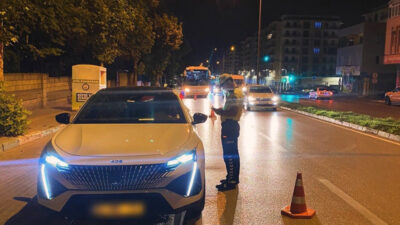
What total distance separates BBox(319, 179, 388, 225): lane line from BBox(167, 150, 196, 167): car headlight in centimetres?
249

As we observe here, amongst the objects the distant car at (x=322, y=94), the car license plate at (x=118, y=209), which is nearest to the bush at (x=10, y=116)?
the car license plate at (x=118, y=209)

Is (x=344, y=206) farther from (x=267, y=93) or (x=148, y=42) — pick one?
(x=148, y=42)

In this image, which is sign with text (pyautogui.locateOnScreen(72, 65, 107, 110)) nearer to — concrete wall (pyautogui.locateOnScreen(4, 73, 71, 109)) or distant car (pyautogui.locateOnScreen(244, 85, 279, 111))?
concrete wall (pyautogui.locateOnScreen(4, 73, 71, 109))

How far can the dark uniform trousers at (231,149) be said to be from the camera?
6480mm

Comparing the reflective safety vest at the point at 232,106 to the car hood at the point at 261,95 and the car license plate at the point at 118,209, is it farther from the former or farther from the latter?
the car hood at the point at 261,95

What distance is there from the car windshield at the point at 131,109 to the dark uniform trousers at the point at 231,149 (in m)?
1.01

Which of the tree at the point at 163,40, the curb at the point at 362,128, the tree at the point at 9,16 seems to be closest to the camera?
the tree at the point at 9,16

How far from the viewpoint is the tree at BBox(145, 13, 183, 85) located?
131ft

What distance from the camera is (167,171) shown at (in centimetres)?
416

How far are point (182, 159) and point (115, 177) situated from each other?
0.75m

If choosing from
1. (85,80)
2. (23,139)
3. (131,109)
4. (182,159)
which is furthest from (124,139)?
(85,80)

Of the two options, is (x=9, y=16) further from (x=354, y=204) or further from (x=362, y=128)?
(x=362, y=128)

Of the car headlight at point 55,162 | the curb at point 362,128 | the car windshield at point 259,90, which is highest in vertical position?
the car windshield at point 259,90

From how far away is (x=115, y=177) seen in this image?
13.3 ft
